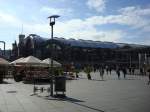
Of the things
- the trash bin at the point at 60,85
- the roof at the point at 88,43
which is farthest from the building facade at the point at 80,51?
the trash bin at the point at 60,85

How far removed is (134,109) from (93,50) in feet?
443

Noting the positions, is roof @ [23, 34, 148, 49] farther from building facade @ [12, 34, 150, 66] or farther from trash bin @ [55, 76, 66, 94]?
trash bin @ [55, 76, 66, 94]

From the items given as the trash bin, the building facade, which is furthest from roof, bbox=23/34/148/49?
the trash bin

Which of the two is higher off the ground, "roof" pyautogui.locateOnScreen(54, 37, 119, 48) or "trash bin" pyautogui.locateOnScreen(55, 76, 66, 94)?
"roof" pyautogui.locateOnScreen(54, 37, 119, 48)

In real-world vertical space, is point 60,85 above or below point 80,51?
below

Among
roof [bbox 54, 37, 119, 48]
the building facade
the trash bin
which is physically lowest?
the trash bin

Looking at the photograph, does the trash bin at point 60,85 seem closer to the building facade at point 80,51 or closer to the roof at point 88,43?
the building facade at point 80,51

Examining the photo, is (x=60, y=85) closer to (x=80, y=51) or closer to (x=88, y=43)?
(x=80, y=51)

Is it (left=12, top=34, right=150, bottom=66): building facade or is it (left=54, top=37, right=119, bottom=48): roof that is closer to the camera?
(left=12, top=34, right=150, bottom=66): building facade

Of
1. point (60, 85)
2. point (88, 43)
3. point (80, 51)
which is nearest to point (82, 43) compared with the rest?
point (88, 43)

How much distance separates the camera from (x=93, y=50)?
148m

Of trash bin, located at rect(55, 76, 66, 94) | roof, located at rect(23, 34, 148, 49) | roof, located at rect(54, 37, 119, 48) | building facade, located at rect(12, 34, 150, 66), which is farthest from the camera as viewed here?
roof, located at rect(54, 37, 119, 48)

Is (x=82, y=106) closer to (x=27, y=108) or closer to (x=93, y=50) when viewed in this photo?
(x=27, y=108)

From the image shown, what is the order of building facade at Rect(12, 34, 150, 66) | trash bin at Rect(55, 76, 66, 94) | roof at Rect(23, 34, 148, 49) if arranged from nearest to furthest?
trash bin at Rect(55, 76, 66, 94) < building facade at Rect(12, 34, 150, 66) < roof at Rect(23, 34, 148, 49)
